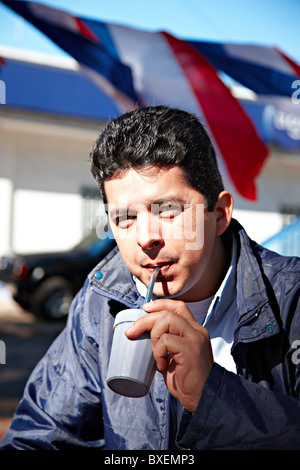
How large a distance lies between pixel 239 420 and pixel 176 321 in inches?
12.3

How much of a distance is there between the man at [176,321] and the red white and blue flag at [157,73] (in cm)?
360

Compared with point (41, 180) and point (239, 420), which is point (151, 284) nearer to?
point (239, 420)

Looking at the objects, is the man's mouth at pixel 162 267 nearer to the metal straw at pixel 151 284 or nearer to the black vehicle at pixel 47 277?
the metal straw at pixel 151 284

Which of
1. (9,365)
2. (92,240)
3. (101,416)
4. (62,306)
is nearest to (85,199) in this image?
(92,240)

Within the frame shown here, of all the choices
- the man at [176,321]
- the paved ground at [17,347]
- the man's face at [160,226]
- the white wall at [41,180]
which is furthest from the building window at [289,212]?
the man's face at [160,226]

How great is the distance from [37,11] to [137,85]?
1.20 meters

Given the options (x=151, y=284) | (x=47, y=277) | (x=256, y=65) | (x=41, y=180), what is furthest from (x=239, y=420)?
(x=41, y=180)

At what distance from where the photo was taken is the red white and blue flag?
5309 millimetres

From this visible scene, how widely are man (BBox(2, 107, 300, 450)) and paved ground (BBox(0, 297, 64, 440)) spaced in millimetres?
1663

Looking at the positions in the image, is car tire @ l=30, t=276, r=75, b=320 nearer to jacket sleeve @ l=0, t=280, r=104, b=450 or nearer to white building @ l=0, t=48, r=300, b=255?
white building @ l=0, t=48, r=300, b=255

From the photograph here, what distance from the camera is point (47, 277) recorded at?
9398 mm

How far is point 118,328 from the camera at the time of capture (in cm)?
133

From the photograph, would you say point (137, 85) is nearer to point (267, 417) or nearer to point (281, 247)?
point (281, 247)

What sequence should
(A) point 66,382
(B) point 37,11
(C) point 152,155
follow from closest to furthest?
(C) point 152,155 → (A) point 66,382 → (B) point 37,11
